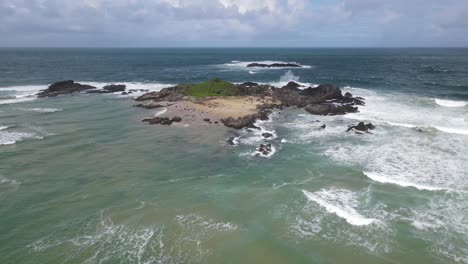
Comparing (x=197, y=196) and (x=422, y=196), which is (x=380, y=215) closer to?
(x=422, y=196)

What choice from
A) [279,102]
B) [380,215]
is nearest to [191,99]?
[279,102]

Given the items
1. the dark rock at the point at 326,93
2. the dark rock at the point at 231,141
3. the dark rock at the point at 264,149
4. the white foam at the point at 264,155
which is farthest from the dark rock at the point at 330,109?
the white foam at the point at 264,155

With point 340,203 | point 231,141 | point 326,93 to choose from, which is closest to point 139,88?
point 326,93

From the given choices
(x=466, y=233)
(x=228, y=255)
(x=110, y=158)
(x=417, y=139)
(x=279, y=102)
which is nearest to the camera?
(x=228, y=255)

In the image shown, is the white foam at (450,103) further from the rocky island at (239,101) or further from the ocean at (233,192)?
the rocky island at (239,101)

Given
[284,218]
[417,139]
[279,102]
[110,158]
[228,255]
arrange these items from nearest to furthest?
1. [228,255]
2. [284,218]
3. [110,158]
4. [417,139]
5. [279,102]
